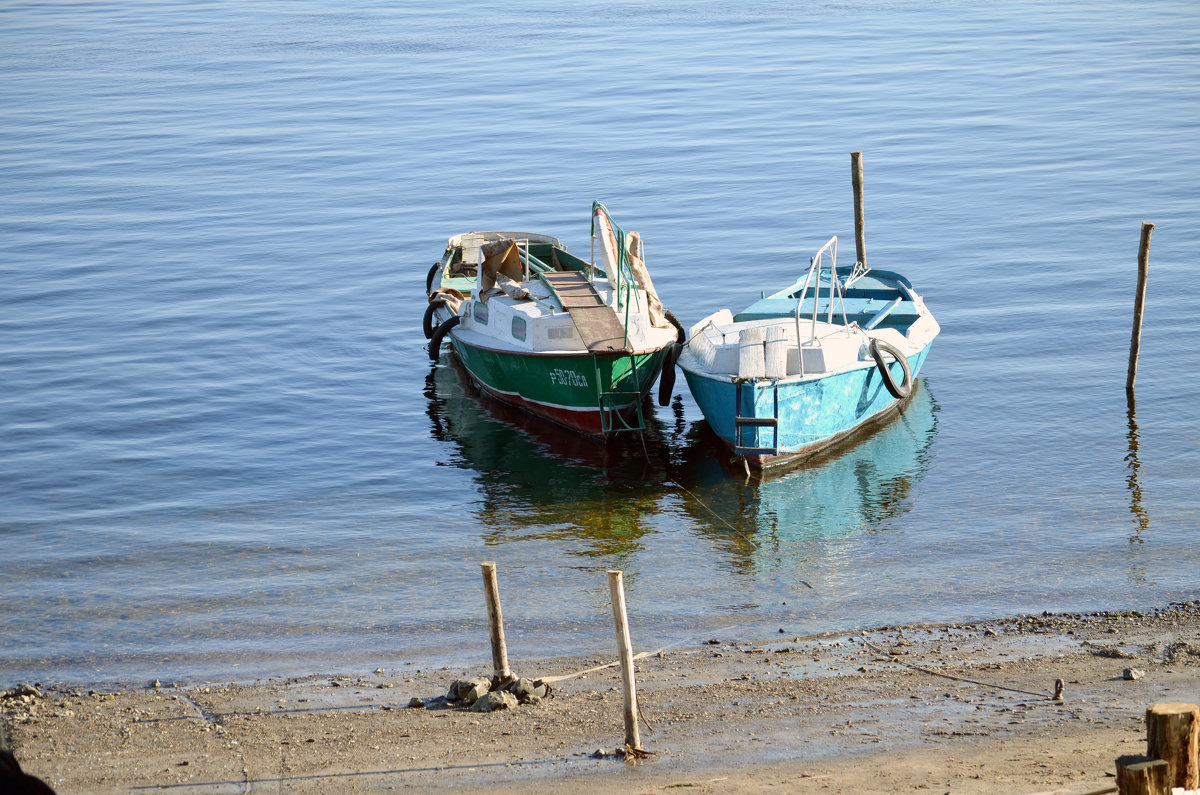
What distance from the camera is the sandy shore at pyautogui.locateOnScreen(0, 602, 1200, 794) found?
10.7 m

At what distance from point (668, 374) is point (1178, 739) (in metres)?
16.4

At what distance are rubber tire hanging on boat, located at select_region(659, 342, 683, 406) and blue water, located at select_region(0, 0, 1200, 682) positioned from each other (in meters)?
0.45

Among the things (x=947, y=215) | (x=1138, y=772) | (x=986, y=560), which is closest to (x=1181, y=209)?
(x=947, y=215)

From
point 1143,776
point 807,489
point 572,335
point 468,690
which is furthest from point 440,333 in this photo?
point 1143,776

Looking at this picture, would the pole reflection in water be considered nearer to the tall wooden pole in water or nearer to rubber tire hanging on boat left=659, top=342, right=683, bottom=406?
the tall wooden pole in water

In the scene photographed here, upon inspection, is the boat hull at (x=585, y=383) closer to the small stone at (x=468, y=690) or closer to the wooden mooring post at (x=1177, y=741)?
the small stone at (x=468, y=690)

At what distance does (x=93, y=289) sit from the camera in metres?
34.2

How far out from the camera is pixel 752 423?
2016 centimetres

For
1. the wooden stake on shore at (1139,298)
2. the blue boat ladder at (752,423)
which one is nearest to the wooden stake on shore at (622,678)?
the blue boat ladder at (752,423)

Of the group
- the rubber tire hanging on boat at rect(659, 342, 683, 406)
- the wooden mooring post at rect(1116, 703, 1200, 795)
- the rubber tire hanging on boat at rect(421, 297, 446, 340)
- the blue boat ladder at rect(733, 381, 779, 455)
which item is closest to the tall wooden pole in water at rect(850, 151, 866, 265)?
the rubber tire hanging on boat at rect(659, 342, 683, 406)

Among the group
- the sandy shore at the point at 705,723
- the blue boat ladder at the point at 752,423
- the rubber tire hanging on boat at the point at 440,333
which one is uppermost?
the rubber tire hanging on boat at the point at 440,333

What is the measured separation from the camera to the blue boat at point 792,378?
20.4 meters

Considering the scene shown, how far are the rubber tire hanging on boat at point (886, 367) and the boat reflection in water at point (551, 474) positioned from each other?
4.01 metres

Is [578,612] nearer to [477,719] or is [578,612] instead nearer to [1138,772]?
[477,719]
